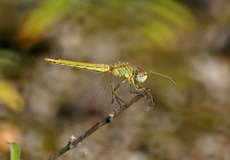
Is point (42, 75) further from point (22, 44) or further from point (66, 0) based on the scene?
point (66, 0)

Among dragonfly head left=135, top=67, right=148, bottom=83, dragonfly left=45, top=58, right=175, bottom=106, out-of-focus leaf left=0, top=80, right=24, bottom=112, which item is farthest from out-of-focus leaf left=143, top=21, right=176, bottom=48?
dragonfly head left=135, top=67, right=148, bottom=83

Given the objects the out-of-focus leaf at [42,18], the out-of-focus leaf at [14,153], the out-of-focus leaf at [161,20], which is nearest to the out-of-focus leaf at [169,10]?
the out-of-focus leaf at [161,20]

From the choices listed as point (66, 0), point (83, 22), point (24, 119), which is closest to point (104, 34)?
point (83, 22)

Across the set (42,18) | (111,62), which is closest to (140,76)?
(42,18)

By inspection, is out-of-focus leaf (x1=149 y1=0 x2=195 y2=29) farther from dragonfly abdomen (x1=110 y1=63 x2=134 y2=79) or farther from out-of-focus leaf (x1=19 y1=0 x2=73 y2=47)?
dragonfly abdomen (x1=110 y1=63 x2=134 y2=79)

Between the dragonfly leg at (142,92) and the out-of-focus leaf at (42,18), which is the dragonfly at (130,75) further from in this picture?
the out-of-focus leaf at (42,18)

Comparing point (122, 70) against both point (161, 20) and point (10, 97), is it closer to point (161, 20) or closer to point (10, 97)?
point (10, 97)
